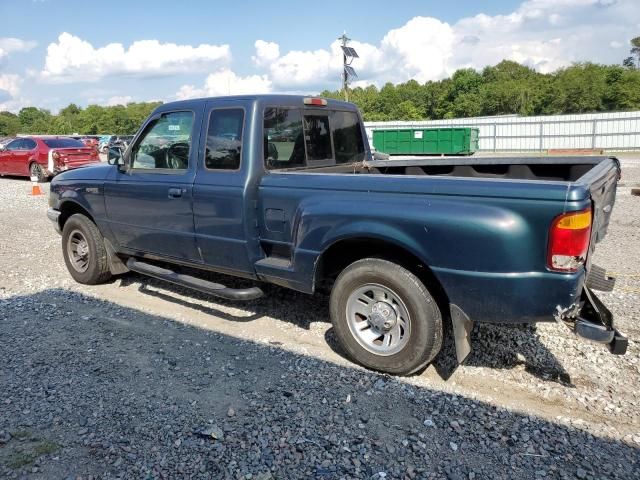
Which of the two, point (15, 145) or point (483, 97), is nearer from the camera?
point (15, 145)

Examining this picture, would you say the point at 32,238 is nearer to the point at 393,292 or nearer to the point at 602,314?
the point at 393,292

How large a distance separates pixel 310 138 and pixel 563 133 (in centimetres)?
3196

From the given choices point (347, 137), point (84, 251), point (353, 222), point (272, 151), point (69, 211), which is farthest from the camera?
point (69, 211)

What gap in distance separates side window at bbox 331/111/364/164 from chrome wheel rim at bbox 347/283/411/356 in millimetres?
1834

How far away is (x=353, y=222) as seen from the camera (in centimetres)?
373

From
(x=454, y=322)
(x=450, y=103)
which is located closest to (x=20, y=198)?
(x=454, y=322)

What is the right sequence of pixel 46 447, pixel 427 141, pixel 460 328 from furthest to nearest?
pixel 427 141
pixel 460 328
pixel 46 447

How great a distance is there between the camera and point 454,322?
3445 mm

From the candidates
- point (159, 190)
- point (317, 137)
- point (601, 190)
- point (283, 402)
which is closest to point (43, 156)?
point (159, 190)

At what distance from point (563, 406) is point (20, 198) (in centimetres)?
1478

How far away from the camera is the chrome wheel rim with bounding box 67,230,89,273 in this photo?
620cm

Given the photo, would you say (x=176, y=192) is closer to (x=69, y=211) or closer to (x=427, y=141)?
(x=69, y=211)

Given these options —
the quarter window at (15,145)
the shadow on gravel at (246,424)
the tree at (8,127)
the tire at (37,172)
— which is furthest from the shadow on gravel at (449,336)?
the tree at (8,127)

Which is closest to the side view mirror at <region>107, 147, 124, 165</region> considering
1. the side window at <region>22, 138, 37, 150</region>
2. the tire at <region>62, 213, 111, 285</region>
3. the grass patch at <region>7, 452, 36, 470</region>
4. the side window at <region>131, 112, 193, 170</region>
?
the side window at <region>131, 112, 193, 170</region>
